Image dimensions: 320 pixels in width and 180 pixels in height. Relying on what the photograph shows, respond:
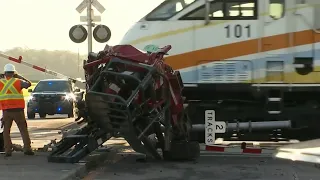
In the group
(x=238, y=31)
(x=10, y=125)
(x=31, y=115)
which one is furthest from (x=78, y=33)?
(x=31, y=115)

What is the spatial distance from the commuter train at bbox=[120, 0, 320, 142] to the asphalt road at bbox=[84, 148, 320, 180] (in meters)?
1.00

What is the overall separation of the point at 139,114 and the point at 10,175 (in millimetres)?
2378

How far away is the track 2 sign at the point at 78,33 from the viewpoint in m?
15.0

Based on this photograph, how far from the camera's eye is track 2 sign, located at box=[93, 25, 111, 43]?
1503 centimetres

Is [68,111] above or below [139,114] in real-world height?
below

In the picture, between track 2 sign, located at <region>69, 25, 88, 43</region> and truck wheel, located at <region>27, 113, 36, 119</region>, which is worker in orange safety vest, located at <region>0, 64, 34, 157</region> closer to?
track 2 sign, located at <region>69, 25, 88, 43</region>

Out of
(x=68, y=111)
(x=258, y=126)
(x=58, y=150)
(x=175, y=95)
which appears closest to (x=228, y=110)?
(x=258, y=126)

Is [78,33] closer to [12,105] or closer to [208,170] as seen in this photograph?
[12,105]

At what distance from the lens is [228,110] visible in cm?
1195

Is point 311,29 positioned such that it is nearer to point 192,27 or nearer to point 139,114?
point 192,27

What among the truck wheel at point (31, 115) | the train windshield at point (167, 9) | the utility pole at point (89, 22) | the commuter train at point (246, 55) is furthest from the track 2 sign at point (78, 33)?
the truck wheel at point (31, 115)

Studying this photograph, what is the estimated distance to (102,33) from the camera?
594 inches

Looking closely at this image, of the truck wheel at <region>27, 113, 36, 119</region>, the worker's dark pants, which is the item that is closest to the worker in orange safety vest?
the worker's dark pants

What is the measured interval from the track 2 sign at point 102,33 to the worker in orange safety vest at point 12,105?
149 inches
